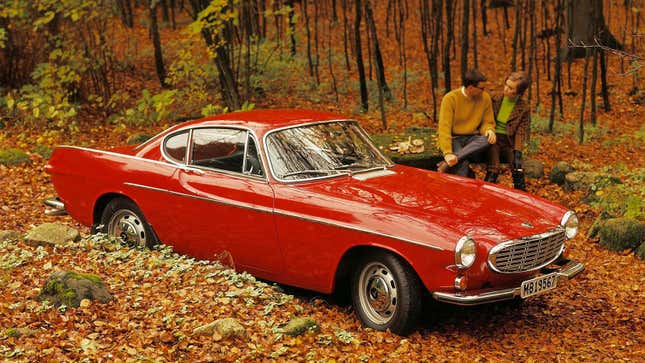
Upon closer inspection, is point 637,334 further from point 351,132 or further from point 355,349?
point 351,132

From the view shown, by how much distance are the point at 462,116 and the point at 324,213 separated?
345cm

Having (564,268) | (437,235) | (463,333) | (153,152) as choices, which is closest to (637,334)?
(564,268)

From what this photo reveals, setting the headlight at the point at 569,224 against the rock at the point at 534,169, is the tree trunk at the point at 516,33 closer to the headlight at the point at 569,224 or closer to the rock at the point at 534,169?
the rock at the point at 534,169

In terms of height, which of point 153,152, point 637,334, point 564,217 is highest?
point 153,152

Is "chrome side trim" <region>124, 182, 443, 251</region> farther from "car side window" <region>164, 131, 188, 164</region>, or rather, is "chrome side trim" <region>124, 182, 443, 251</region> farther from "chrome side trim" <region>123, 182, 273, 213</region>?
"car side window" <region>164, 131, 188, 164</region>

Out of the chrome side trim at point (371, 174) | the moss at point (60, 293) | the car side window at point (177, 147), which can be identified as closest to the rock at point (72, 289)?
the moss at point (60, 293)

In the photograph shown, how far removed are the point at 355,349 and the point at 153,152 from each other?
10.5 ft

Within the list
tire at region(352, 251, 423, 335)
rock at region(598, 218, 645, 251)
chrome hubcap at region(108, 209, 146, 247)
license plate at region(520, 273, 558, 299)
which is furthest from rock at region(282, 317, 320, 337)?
rock at region(598, 218, 645, 251)

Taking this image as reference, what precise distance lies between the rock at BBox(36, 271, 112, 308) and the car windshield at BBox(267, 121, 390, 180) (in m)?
1.77

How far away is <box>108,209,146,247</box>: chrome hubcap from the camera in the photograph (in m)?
7.74

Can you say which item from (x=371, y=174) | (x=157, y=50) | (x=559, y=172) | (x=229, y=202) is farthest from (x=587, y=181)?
(x=157, y=50)

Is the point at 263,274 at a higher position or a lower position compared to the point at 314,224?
lower

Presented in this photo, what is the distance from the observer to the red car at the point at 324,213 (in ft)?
18.8

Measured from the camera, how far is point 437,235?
18.5 ft
